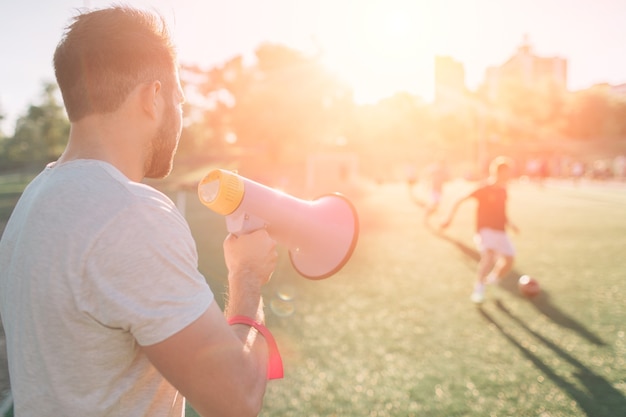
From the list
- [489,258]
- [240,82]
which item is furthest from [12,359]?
[240,82]

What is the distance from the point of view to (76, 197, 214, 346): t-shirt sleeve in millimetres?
1079

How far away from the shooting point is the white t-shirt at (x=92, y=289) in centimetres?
109

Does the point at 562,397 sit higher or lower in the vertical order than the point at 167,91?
lower

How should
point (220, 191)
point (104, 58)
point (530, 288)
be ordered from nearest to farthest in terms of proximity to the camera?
point (104, 58)
point (220, 191)
point (530, 288)

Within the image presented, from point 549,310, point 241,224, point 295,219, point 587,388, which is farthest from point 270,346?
point 549,310

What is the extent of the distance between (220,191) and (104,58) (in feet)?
1.83

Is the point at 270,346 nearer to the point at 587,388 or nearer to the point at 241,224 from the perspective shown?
the point at 241,224

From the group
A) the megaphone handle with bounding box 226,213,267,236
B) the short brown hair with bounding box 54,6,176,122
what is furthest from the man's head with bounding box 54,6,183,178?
the megaphone handle with bounding box 226,213,267,236

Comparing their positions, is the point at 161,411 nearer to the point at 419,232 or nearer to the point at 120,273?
the point at 120,273

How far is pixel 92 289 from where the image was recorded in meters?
1.10

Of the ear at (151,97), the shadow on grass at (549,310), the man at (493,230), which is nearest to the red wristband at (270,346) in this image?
the ear at (151,97)

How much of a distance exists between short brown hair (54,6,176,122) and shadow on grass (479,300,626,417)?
3.98 meters

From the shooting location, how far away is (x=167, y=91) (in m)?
1.40

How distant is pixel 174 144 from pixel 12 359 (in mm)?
682
